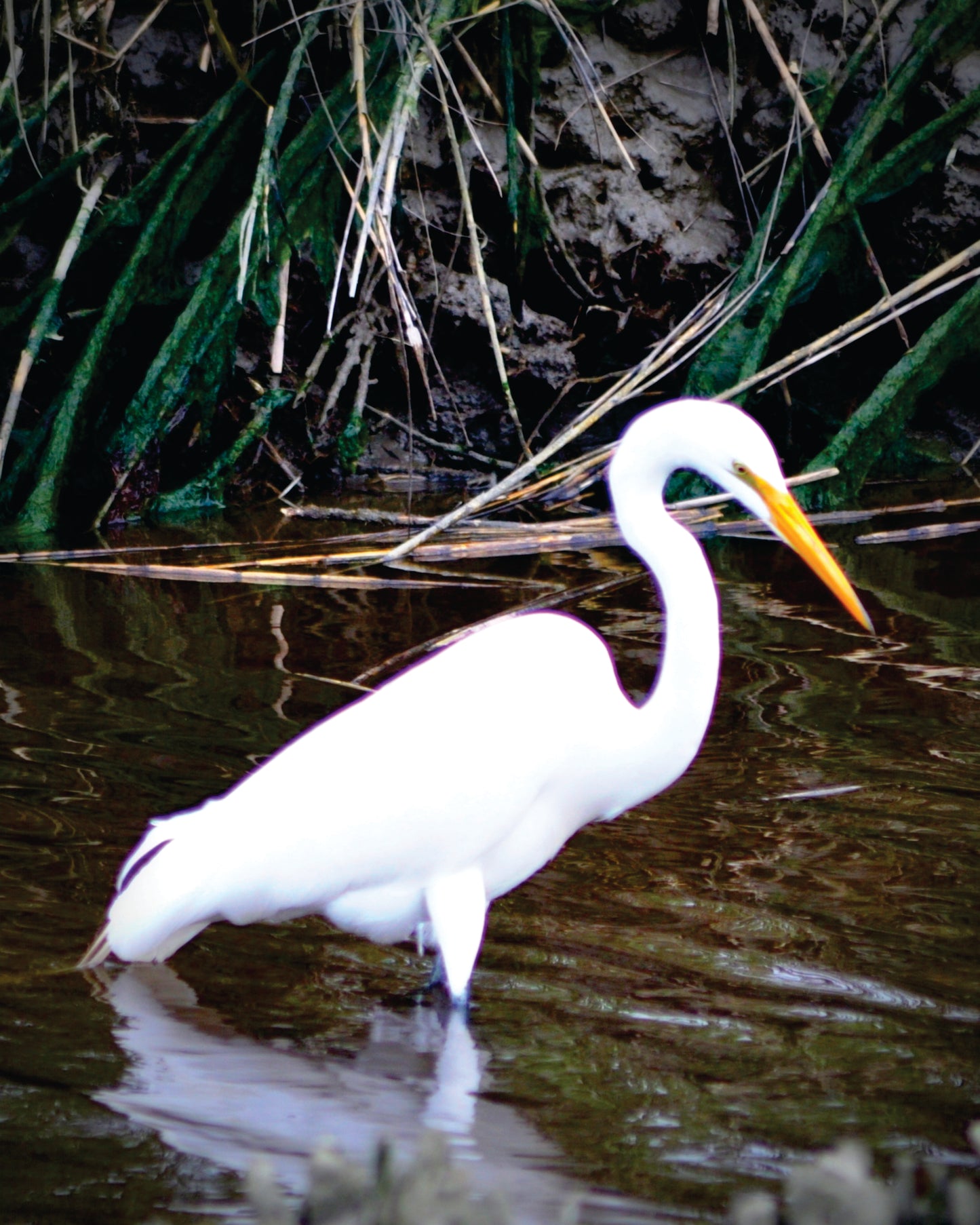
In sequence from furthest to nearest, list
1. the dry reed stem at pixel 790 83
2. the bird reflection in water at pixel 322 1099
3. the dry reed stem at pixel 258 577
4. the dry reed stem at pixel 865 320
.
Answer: the dry reed stem at pixel 790 83 → the dry reed stem at pixel 865 320 → the dry reed stem at pixel 258 577 → the bird reflection in water at pixel 322 1099

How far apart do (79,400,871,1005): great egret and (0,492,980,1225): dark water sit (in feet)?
0.28

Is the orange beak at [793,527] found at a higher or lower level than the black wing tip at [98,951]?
higher

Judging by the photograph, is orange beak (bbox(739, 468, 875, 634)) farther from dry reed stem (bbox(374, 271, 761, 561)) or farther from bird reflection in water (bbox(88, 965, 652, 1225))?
dry reed stem (bbox(374, 271, 761, 561))

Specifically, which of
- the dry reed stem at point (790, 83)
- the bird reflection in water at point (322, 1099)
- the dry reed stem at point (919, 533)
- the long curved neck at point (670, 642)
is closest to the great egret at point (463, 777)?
the long curved neck at point (670, 642)

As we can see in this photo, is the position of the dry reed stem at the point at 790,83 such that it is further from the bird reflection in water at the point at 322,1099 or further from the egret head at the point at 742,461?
the bird reflection in water at the point at 322,1099

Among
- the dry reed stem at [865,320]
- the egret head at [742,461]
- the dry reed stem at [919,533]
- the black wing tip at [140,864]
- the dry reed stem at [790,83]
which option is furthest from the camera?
the dry reed stem at [790,83]

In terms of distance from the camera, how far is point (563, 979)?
2424 mm

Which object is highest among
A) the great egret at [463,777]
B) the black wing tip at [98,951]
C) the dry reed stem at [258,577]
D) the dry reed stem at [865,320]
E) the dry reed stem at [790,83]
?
the dry reed stem at [790,83]

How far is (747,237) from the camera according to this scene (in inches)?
262

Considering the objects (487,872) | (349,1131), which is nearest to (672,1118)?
(349,1131)

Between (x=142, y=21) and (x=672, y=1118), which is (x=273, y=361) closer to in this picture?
(x=142, y=21)

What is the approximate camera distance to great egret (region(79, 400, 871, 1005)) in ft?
7.86

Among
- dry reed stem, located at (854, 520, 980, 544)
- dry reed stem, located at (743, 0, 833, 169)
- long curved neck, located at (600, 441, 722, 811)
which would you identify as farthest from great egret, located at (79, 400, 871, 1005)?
dry reed stem, located at (743, 0, 833, 169)

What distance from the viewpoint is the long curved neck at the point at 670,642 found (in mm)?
2449
